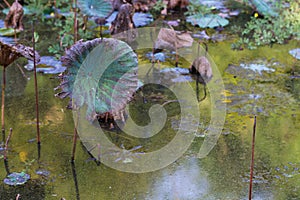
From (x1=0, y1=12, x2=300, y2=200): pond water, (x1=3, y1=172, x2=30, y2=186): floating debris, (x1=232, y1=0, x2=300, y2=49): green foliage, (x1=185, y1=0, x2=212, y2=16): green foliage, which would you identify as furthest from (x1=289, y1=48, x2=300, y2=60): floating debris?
(x1=3, y1=172, x2=30, y2=186): floating debris

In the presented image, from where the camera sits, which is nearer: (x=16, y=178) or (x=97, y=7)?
(x=16, y=178)

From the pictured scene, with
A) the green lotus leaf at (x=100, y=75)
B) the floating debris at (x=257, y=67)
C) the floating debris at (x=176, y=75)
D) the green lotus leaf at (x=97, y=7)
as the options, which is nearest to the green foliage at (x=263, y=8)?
the floating debris at (x=257, y=67)

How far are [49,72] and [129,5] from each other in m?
0.67

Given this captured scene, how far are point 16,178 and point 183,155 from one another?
30.4 inches

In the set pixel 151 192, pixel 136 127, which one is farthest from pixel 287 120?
pixel 151 192

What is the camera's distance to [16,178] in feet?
8.08

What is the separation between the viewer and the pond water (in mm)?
2395

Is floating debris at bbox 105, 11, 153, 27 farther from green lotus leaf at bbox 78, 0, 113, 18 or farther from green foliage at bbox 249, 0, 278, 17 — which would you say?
green lotus leaf at bbox 78, 0, 113, 18

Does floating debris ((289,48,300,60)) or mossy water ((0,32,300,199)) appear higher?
floating debris ((289,48,300,60))

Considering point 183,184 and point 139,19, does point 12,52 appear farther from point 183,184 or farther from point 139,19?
point 139,19

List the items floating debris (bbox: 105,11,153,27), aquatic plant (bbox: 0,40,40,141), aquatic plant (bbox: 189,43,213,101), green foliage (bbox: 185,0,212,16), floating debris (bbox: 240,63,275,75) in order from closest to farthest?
1. aquatic plant (bbox: 0,40,40,141)
2. aquatic plant (bbox: 189,43,213,101)
3. floating debris (bbox: 240,63,275,75)
4. floating debris (bbox: 105,11,153,27)
5. green foliage (bbox: 185,0,212,16)

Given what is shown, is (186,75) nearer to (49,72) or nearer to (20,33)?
(49,72)

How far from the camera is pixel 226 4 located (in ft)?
17.8

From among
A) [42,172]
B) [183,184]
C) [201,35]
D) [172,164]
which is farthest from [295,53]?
[42,172]
